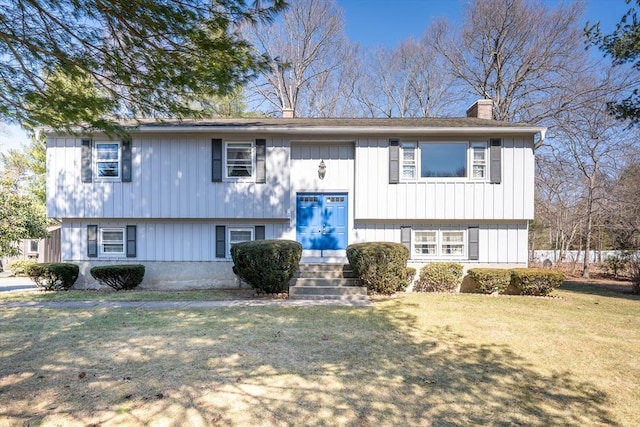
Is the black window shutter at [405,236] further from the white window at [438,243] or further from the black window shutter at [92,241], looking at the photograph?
the black window shutter at [92,241]

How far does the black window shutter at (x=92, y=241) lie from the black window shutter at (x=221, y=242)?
408 cm

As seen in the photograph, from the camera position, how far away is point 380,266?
9.47 meters

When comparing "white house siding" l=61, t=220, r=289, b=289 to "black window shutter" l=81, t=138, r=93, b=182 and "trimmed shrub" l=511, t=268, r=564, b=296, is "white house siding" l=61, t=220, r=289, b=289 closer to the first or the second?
"black window shutter" l=81, t=138, r=93, b=182

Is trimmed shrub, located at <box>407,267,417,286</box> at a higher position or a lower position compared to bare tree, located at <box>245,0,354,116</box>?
lower

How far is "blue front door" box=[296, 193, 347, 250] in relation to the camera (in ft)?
38.5

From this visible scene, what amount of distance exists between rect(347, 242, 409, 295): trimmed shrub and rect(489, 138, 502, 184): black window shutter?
413 centimetres

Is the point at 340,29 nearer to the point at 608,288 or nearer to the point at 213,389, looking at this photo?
the point at 608,288

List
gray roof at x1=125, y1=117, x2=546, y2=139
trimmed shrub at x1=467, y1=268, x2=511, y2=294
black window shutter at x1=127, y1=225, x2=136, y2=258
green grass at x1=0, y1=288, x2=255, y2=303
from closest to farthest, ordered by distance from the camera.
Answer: green grass at x1=0, y1=288, x2=255, y2=303, trimmed shrub at x1=467, y1=268, x2=511, y2=294, gray roof at x1=125, y1=117, x2=546, y2=139, black window shutter at x1=127, y1=225, x2=136, y2=258

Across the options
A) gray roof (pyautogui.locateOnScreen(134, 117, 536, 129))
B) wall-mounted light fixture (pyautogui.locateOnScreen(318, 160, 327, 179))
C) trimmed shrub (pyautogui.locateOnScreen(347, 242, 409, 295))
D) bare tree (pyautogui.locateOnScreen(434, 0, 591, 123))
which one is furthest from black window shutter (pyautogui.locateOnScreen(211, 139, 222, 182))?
bare tree (pyautogui.locateOnScreen(434, 0, 591, 123))

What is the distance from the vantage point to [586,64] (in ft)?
60.1

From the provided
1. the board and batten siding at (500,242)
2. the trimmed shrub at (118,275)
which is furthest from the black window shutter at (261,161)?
the board and batten siding at (500,242)

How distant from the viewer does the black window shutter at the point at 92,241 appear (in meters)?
11.5

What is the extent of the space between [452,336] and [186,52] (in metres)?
6.13

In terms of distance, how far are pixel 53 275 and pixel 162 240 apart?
11.0 feet
